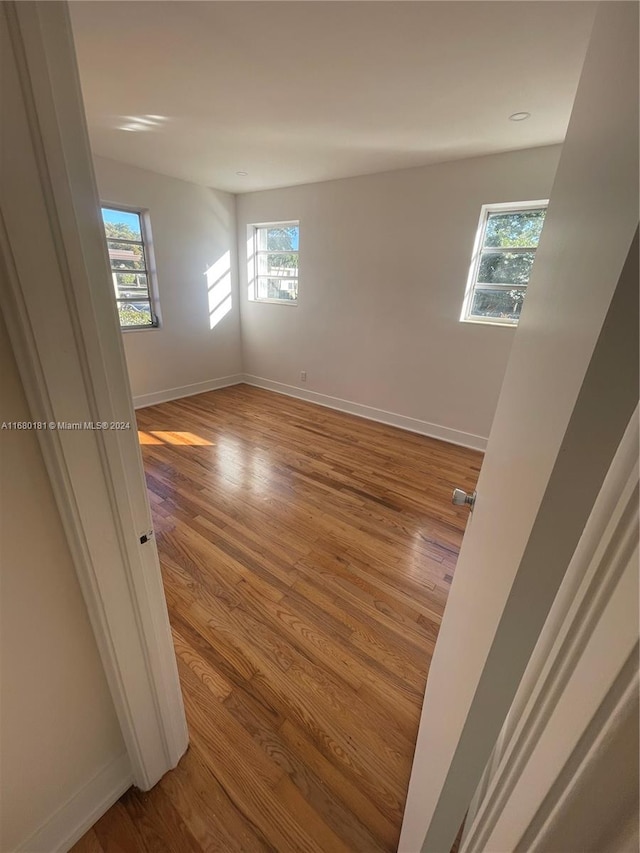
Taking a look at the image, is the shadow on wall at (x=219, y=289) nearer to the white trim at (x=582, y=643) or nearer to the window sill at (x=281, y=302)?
the window sill at (x=281, y=302)

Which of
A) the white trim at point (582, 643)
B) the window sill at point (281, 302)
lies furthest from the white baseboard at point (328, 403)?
the white trim at point (582, 643)

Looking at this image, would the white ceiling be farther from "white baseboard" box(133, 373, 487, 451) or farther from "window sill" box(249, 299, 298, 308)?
"white baseboard" box(133, 373, 487, 451)

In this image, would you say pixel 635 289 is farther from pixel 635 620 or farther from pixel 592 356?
pixel 635 620

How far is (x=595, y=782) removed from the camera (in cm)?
27

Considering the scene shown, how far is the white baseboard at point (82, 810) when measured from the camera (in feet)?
2.95

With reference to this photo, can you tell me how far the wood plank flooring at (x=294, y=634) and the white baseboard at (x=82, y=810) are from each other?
30 millimetres

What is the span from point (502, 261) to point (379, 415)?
190 cm

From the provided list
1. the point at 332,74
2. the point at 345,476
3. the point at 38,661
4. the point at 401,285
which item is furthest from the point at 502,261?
the point at 38,661

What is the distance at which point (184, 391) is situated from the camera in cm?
452

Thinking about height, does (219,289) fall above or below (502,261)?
below

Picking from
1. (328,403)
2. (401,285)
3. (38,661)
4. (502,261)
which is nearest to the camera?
(38,661)

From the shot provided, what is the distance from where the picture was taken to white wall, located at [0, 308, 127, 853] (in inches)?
26.7

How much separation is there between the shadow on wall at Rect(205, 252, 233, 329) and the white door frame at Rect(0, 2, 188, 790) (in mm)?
4231

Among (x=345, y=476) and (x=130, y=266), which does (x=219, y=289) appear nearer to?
(x=130, y=266)
